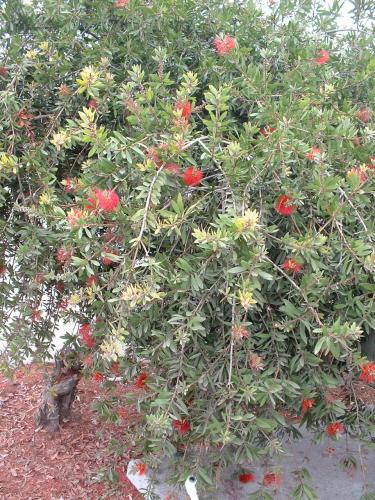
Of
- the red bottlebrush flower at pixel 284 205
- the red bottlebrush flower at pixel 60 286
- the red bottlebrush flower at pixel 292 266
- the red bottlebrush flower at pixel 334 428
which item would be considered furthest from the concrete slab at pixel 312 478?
the red bottlebrush flower at pixel 284 205

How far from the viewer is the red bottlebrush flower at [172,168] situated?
170 centimetres

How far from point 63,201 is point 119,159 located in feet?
2.16

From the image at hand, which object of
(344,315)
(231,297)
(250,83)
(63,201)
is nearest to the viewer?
(231,297)

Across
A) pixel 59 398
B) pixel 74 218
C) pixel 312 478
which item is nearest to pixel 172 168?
pixel 74 218

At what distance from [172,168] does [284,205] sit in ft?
1.24

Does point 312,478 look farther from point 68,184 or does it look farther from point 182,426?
point 68,184

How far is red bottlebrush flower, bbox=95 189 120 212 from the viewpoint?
1654mm

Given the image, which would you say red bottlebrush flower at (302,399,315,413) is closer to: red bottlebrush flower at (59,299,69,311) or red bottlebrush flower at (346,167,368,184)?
red bottlebrush flower at (346,167,368,184)

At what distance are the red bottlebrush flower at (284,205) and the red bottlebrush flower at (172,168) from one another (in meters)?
0.34

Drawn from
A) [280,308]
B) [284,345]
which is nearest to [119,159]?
[280,308]

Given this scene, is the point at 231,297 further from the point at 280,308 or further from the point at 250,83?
the point at 250,83

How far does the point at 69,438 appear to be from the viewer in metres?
3.48

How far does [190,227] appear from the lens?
5.90ft

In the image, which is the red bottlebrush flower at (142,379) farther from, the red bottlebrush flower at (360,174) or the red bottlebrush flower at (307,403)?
the red bottlebrush flower at (360,174)
